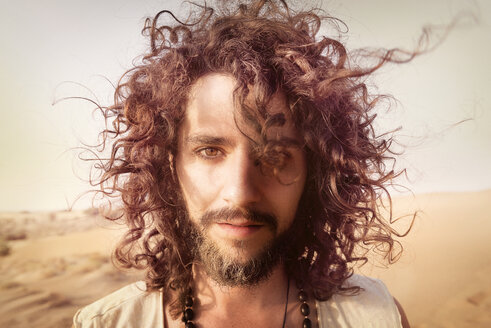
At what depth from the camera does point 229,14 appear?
5.65 ft

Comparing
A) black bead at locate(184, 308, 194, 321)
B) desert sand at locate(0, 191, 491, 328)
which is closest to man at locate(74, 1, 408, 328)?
black bead at locate(184, 308, 194, 321)

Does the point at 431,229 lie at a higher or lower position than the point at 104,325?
lower

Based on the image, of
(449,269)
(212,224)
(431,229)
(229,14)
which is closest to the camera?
(212,224)

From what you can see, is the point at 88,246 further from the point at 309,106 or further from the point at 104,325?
the point at 309,106

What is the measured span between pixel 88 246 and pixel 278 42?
4497 mm

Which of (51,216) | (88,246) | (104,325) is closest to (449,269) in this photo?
(104,325)

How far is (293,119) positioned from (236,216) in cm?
48

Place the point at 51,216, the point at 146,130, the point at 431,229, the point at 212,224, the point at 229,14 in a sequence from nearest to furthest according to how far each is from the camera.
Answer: the point at 212,224
the point at 146,130
the point at 229,14
the point at 51,216
the point at 431,229

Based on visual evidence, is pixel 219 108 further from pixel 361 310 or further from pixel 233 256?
pixel 361 310

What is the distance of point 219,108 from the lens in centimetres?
133

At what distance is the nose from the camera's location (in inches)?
48.8

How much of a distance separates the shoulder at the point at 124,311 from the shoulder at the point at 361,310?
2.50 ft

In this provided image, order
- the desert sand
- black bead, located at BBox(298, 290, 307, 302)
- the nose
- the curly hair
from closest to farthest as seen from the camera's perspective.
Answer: the nose, the curly hair, black bead, located at BBox(298, 290, 307, 302), the desert sand

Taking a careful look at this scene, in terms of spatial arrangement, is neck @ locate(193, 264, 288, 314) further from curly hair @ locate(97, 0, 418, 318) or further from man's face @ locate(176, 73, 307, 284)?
man's face @ locate(176, 73, 307, 284)
